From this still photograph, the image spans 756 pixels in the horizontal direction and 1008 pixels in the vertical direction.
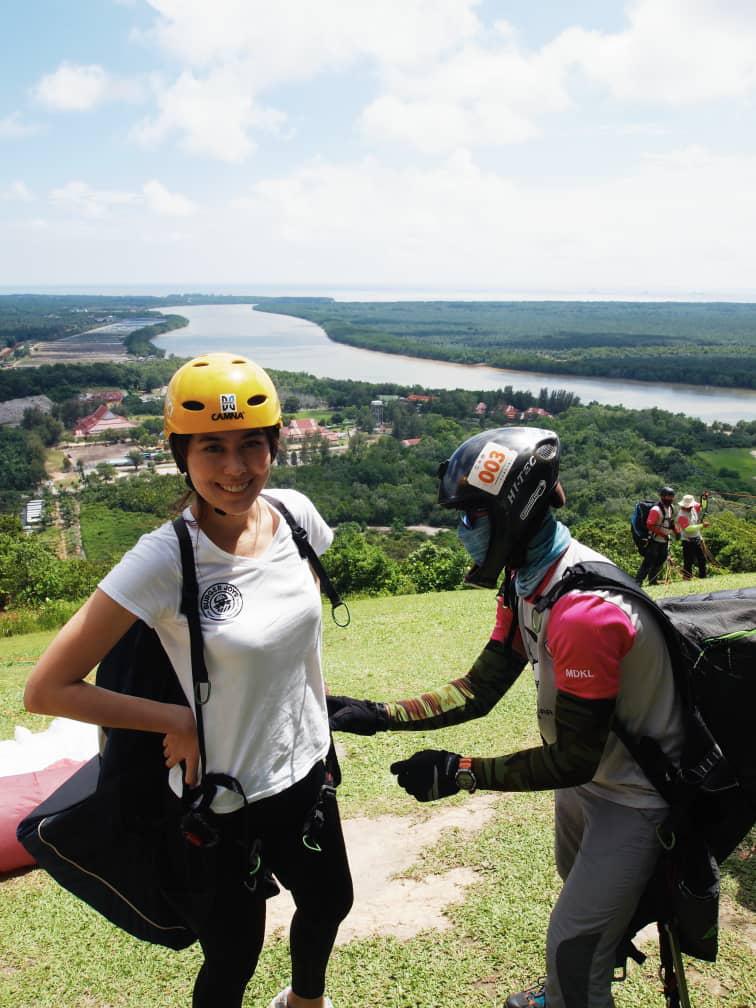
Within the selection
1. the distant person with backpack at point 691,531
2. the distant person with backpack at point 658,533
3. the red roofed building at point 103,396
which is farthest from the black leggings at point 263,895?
the red roofed building at point 103,396

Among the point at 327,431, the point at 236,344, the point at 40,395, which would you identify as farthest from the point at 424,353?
the point at 40,395

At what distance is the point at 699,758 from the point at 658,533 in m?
9.45

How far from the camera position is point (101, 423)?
9300 cm

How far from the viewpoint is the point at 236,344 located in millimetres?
146375

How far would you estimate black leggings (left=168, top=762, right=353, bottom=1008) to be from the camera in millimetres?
2139

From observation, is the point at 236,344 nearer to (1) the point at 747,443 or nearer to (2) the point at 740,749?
(1) the point at 747,443

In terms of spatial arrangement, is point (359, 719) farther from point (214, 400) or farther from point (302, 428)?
point (302, 428)

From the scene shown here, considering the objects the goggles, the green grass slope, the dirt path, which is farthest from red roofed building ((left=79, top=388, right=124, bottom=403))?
the goggles

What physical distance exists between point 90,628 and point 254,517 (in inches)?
25.9

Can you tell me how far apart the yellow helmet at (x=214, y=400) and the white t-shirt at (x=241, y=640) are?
11.3 inches

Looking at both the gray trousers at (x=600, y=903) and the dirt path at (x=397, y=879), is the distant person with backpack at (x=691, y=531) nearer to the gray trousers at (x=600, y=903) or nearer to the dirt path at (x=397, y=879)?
the dirt path at (x=397, y=879)

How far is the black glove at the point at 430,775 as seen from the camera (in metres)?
2.13

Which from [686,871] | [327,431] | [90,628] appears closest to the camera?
[90,628]

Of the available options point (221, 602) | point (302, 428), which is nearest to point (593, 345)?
point (302, 428)
